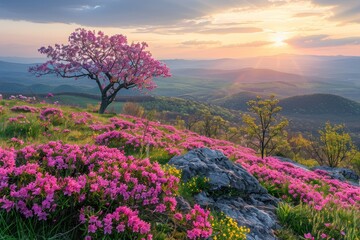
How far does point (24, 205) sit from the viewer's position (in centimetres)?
492

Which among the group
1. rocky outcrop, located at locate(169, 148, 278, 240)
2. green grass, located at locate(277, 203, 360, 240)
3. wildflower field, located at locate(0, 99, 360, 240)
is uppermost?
wildflower field, located at locate(0, 99, 360, 240)

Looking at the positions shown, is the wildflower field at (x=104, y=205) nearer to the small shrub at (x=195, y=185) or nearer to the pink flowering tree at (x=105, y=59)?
the small shrub at (x=195, y=185)

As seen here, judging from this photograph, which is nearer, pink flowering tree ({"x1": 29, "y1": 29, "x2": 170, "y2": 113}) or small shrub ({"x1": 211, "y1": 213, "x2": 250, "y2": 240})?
small shrub ({"x1": 211, "y1": 213, "x2": 250, "y2": 240})

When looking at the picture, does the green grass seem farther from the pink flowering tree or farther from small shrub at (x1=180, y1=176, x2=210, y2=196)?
the pink flowering tree

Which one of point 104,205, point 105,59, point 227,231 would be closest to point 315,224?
point 227,231

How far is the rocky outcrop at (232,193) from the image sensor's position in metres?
7.80

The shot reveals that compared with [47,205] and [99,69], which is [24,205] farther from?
[99,69]

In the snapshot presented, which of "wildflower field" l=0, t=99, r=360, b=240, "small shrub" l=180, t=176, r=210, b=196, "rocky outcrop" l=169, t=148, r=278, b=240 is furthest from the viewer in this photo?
"small shrub" l=180, t=176, r=210, b=196

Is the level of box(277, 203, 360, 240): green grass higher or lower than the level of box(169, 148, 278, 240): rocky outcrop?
lower

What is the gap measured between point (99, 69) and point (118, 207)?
2985cm

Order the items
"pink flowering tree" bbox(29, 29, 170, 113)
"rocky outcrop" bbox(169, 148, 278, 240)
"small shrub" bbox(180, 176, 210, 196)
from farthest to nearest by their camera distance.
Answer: "pink flowering tree" bbox(29, 29, 170, 113) → "small shrub" bbox(180, 176, 210, 196) → "rocky outcrop" bbox(169, 148, 278, 240)

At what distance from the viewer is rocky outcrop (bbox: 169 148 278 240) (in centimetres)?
780

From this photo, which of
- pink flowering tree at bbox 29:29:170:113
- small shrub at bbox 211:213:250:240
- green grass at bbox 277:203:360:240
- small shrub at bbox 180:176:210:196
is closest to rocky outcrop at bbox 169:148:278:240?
small shrub at bbox 180:176:210:196

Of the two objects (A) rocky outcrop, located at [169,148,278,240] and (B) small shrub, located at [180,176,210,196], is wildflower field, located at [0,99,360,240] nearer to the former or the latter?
(B) small shrub, located at [180,176,210,196]
